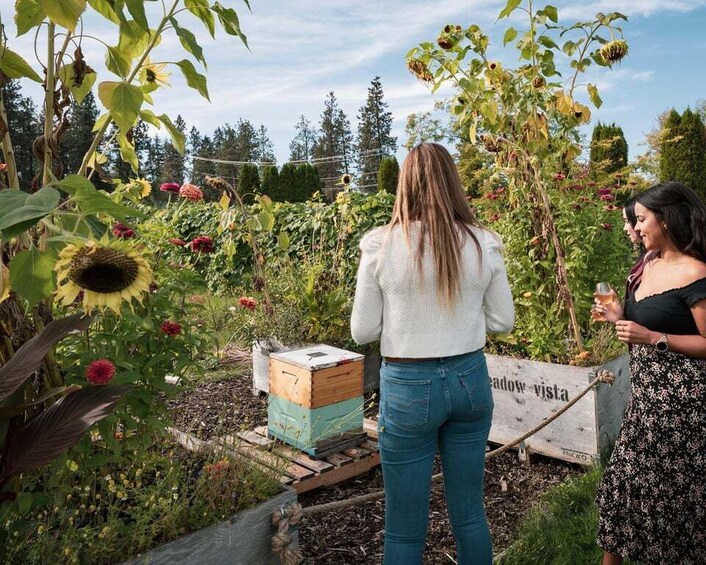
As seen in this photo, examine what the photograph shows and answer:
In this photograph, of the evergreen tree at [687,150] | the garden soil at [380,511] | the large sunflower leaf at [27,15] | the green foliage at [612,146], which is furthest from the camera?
the evergreen tree at [687,150]

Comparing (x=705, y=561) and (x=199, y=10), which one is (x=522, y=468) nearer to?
(x=705, y=561)

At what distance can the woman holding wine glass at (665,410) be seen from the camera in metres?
2.19

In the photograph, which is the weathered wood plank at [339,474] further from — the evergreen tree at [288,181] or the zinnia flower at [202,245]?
the evergreen tree at [288,181]

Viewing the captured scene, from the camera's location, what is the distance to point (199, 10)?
1607mm

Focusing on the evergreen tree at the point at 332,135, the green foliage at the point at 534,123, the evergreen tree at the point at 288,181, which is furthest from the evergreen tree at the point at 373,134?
the green foliage at the point at 534,123

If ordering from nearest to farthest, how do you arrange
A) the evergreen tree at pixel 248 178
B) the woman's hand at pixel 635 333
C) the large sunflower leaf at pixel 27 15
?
the large sunflower leaf at pixel 27 15 < the woman's hand at pixel 635 333 < the evergreen tree at pixel 248 178

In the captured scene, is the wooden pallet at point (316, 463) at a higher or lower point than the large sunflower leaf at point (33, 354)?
lower

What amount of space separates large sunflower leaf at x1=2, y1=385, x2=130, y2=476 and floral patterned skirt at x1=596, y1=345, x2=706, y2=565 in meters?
1.83

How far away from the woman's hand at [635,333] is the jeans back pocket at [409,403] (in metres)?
0.93

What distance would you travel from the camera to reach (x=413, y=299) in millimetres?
1880

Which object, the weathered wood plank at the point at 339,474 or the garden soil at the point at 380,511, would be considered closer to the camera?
the garden soil at the point at 380,511

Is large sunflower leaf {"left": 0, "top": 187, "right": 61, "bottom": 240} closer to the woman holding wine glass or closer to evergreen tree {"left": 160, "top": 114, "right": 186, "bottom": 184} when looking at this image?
the woman holding wine glass

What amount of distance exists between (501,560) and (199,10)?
2335mm

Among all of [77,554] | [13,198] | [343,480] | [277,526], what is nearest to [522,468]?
[343,480]
